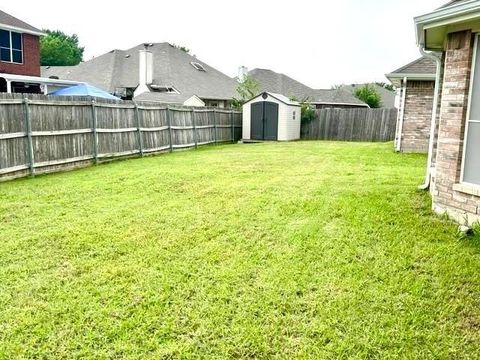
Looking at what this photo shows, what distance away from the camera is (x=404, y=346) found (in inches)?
105

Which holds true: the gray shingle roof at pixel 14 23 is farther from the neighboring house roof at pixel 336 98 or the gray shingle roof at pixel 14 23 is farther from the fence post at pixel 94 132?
the neighboring house roof at pixel 336 98

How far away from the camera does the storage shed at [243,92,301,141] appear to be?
1900cm

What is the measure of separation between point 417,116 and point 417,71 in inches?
55.5

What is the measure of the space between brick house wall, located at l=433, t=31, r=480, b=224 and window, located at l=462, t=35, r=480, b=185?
0.16 ft

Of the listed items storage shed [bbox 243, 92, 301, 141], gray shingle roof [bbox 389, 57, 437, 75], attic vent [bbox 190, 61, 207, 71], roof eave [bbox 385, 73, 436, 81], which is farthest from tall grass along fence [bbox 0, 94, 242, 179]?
attic vent [bbox 190, 61, 207, 71]

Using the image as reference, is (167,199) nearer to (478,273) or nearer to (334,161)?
(478,273)

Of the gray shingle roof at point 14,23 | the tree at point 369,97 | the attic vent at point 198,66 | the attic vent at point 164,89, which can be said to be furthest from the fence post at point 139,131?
the tree at point 369,97

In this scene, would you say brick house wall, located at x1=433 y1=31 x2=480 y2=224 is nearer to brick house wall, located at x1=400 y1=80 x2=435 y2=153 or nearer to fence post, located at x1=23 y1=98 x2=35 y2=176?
fence post, located at x1=23 y1=98 x2=35 y2=176

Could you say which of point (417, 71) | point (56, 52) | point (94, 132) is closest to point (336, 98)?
point (417, 71)

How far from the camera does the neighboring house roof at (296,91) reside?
30756mm

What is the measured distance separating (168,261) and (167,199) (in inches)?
91.6

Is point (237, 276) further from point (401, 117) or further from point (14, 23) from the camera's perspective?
point (14, 23)

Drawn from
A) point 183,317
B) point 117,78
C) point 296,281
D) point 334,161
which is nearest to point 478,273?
point 296,281

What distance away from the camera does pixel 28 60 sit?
18734mm
